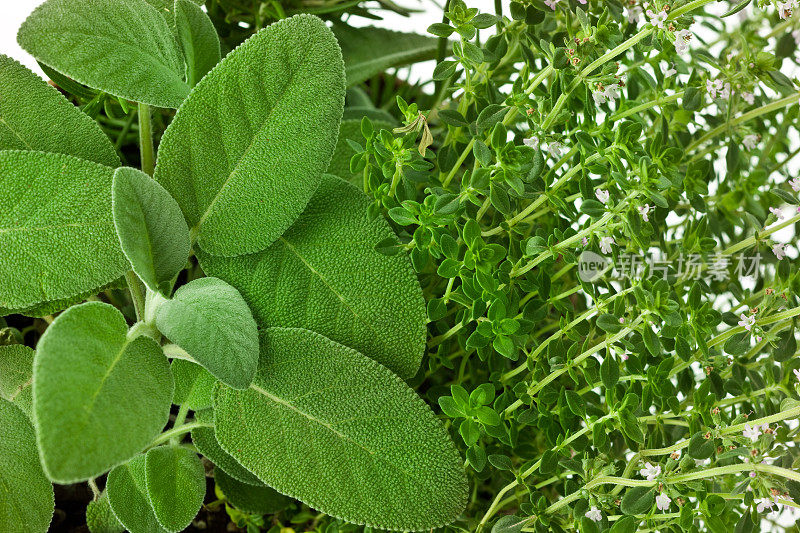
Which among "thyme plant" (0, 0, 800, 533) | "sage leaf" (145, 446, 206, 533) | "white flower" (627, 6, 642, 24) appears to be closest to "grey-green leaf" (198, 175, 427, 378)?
"thyme plant" (0, 0, 800, 533)

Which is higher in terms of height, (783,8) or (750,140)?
(783,8)

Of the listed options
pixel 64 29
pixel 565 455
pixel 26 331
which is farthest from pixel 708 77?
pixel 26 331

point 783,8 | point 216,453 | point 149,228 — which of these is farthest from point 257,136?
point 783,8

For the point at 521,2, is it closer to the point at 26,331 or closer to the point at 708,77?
the point at 708,77

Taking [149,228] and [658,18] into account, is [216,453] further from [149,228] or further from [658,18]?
[658,18]

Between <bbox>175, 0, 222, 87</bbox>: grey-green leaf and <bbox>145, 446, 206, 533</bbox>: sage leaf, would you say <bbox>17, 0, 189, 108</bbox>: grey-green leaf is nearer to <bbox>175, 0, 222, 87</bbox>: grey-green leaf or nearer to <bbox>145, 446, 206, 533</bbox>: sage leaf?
<bbox>175, 0, 222, 87</bbox>: grey-green leaf

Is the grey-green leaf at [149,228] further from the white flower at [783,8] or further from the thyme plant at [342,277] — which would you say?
the white flower at [783,8]

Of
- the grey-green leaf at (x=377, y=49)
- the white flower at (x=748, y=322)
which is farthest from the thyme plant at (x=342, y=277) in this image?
the grey-green leaf at (x=377, y=49)
